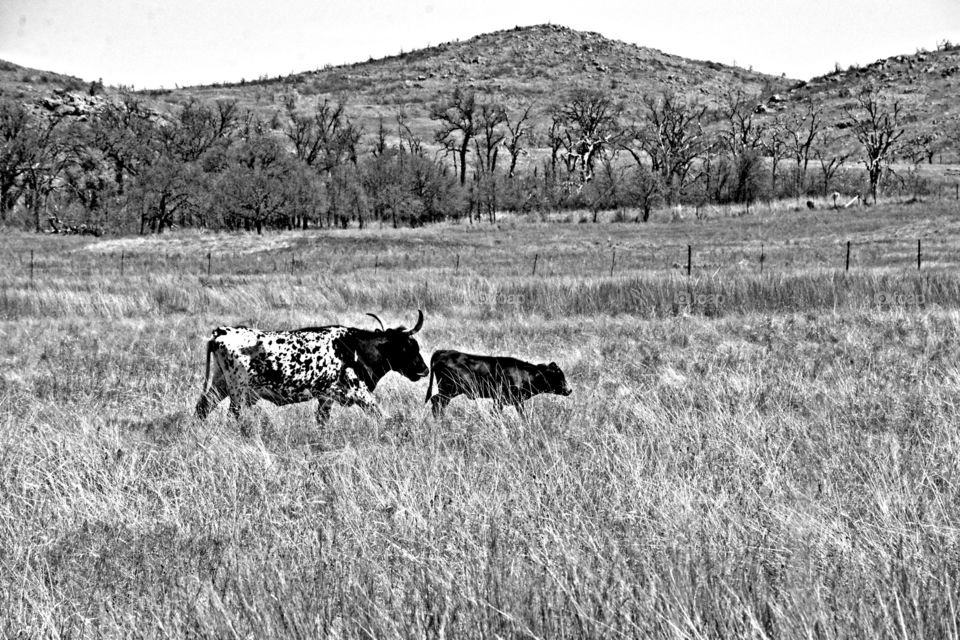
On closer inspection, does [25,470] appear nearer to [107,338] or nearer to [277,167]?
[107,338]

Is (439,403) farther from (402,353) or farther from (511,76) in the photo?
(511,76)

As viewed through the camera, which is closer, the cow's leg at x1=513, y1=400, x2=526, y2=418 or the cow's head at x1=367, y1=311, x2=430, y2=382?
the cow's leg at x1=513, y1=400, x2=526, y2=418

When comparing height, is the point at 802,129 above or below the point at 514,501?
above

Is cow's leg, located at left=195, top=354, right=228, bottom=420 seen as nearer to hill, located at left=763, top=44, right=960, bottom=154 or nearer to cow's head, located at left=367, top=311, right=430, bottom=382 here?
cow's head, located at left=367, top=311, right=430, bottom=382

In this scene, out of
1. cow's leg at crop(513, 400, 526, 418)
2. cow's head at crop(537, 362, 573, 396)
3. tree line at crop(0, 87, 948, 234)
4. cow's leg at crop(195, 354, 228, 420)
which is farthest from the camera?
tree line at crop(0, 87, 948, 234)

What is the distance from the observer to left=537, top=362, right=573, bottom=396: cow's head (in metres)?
7.45

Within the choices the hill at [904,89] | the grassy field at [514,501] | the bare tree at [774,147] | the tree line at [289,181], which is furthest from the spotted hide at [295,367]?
the hill at [904,89]

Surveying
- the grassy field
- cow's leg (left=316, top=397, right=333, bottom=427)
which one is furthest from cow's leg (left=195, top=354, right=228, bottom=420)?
cow's leg (left=316, top=397, right=333, bottom=427)

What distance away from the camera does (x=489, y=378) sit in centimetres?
740

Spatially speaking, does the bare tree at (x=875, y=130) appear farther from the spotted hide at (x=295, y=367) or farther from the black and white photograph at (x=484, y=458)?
the spotted hide at (x=295, y=367)

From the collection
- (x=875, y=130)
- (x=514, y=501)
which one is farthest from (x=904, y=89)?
(x=514, y=501)

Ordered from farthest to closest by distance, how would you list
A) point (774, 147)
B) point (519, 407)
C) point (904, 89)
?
1. point (904, 89)
2. point (774, 147)
3. point (519, 407)

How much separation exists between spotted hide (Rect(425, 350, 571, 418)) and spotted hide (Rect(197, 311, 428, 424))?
0.61 metres

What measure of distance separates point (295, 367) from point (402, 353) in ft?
3.27
